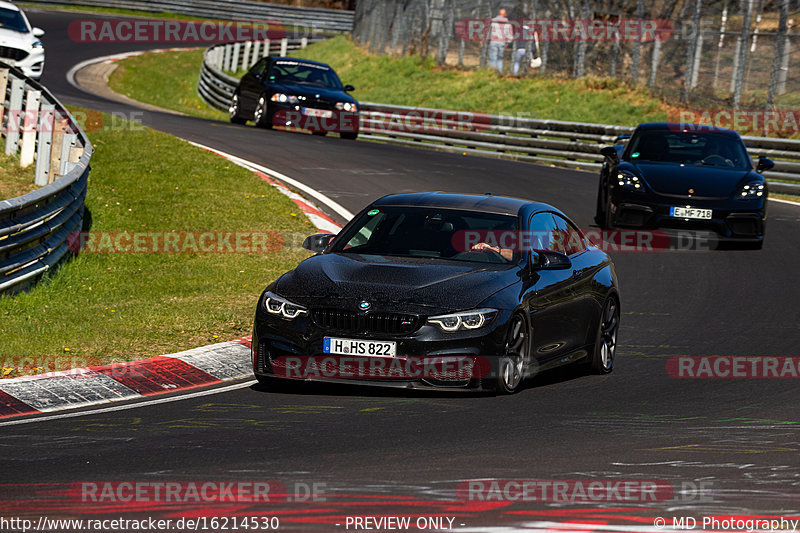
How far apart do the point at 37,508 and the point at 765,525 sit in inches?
125

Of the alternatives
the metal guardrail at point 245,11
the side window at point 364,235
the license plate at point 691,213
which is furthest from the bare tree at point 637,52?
the metal guardrail at point 245,11

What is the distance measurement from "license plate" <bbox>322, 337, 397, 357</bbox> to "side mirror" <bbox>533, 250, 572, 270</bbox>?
157 cm

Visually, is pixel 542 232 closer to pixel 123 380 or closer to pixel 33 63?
pixel 123 380

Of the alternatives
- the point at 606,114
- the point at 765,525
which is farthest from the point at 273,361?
the point at 606,114

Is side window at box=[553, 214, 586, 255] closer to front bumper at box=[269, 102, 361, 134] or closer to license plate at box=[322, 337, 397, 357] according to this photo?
license plate at box=[322, 337, 397, 357]

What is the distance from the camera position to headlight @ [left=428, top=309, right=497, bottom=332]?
26.7ft

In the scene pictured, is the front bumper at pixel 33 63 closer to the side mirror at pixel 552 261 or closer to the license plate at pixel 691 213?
the license plate at pixel 691 213

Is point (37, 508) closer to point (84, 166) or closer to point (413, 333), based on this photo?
point (413, 333)

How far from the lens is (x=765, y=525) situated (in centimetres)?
533

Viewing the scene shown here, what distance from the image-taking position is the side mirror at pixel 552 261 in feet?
29.8

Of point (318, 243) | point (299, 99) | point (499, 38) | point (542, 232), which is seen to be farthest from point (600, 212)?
point (499, 38)

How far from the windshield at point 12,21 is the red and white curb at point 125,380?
19747 mm

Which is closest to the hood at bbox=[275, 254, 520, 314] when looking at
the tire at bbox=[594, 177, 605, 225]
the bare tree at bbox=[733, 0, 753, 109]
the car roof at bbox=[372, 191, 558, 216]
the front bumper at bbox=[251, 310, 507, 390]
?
the front bumper at bbox=[251, 310, 507, 390]

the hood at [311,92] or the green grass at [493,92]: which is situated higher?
the hood at [311,92]
